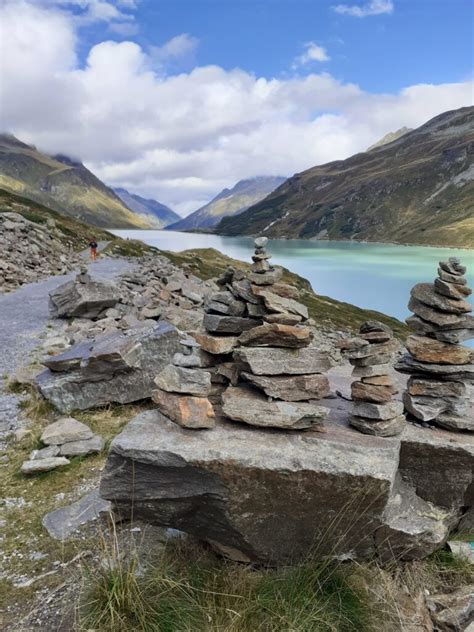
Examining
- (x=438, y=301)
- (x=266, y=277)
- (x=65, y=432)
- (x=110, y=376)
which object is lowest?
(x=65, y=432)

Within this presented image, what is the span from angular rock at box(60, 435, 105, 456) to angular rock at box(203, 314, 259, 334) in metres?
4.64

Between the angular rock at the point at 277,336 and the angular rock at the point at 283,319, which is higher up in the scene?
the angular rock at the point at 283,319

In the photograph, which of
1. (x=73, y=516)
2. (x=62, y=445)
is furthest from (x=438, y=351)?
(x=62, y=445)

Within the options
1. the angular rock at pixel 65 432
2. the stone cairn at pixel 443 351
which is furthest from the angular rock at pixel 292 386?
the angular rock at pixel 65 432

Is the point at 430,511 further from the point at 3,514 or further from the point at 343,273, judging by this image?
the point at 343,273

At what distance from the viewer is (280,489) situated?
6.82 m

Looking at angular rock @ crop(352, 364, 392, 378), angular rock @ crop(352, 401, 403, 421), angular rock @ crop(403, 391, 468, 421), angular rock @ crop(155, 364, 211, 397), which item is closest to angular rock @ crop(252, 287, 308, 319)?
angular rock @ crop(352, 364, 392, 378)

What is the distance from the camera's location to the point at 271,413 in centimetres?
769

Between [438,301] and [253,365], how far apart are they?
3683 mm

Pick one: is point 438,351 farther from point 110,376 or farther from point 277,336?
point 110,376

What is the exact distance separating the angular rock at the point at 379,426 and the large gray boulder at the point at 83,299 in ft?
64.4

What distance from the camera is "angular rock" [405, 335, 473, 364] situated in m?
8.62

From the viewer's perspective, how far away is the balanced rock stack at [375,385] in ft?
26.4

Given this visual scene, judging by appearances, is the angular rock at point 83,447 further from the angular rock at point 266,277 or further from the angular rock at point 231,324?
the angular rock at point 266,277
